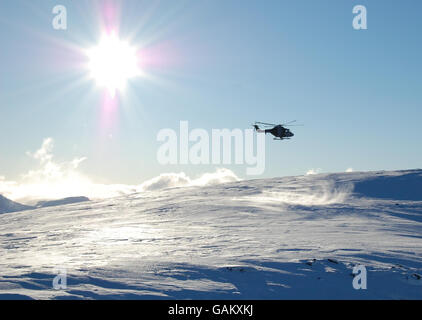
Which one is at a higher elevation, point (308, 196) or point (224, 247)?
point (308, 196)

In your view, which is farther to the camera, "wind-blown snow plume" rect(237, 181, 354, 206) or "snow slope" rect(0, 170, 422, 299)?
"wind-blown snow plume" rect(237, 181, 354, 206)

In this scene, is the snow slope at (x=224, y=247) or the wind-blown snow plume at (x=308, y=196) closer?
the snow slope at (x=224, y=247)

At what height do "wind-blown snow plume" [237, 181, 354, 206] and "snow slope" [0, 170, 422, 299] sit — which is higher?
"wind-blown snow plume" [237, 181, 354, 206]

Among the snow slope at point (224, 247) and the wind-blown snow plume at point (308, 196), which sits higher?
the wind-blown snow plume at point (308, 196)

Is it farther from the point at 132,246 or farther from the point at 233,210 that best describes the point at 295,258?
the point at 233,210

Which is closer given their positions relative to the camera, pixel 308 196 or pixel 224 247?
pixel 224 247
